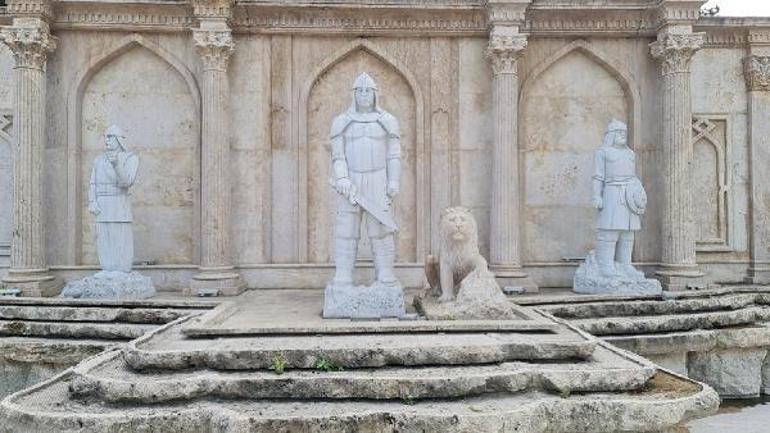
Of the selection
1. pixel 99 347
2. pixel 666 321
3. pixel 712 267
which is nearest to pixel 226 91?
pixel 99 347

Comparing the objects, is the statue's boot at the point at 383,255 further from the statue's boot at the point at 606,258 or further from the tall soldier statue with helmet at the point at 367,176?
the statue's boot at the point at 606,258

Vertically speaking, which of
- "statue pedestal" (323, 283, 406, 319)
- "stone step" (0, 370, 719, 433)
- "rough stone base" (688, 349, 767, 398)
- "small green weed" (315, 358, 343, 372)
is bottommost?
"rough stone base" (688, 349, 767, 398)

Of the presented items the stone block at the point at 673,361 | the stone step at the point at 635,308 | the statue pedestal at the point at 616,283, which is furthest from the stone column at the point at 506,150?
the stone block at the point at 673,361

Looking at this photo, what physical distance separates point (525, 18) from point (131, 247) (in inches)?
324

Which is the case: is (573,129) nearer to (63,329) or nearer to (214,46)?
(214,46)

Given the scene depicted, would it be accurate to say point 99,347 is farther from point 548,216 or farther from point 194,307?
point 548,216

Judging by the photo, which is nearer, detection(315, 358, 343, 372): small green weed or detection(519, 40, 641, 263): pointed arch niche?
detection(315, 358, 343, 372): small green weed

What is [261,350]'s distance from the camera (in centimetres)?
540

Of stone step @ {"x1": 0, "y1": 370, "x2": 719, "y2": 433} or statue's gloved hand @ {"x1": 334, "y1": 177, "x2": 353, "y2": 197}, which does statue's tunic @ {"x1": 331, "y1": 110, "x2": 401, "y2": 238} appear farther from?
stone step @ {"x1": 0, "y1": 370, "x2": 719, "y2": 433}

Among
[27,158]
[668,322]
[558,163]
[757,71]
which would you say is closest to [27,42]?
[27,158]

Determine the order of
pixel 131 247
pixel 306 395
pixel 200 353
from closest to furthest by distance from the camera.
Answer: pixel 306 395 < pixel 200 353 < pixel 131 247

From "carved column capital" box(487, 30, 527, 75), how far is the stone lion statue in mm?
4134

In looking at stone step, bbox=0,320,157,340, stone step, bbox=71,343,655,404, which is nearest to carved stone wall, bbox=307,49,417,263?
stone step, bbox=0,320,157,340

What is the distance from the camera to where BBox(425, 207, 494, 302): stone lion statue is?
7.50m
